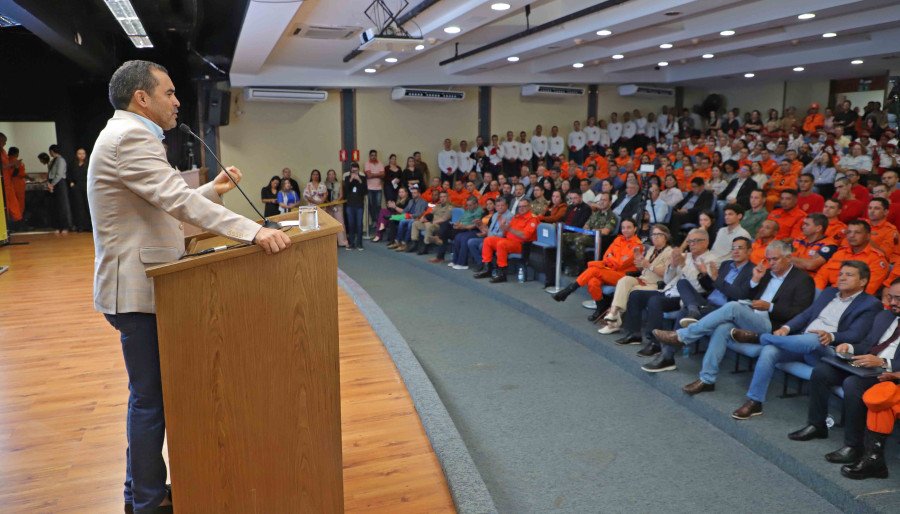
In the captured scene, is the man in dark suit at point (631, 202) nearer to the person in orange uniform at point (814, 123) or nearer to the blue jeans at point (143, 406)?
the person in orange uniform at point (814, 123)

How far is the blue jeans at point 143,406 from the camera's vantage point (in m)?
1.55

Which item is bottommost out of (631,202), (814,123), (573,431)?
(573,431)

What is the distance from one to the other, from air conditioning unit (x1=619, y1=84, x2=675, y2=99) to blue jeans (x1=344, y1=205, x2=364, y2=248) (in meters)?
6.08

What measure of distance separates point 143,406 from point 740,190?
6.72 m

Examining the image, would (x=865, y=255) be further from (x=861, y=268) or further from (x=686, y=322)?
(x=686, y=322)

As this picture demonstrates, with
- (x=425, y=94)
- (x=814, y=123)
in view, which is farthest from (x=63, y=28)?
(x=814, y=123)

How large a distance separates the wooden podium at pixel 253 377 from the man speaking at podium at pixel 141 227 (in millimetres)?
104

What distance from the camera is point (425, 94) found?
35.5 feet

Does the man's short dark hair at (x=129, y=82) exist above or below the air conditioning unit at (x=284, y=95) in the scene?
below

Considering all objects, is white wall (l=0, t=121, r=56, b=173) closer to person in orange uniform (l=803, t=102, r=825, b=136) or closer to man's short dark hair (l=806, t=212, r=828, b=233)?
man's short dark hair (l=806, t=212, r=828, b=233)

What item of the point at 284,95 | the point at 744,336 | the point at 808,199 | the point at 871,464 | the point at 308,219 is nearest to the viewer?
the point at 308,219

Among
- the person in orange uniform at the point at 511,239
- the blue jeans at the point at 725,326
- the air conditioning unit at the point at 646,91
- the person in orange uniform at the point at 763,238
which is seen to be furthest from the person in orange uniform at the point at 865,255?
the air conditioning unit at the point at 646,91

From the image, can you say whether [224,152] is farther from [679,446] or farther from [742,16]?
[679,446]

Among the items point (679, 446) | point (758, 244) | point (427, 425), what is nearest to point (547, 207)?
point (758, 244)
